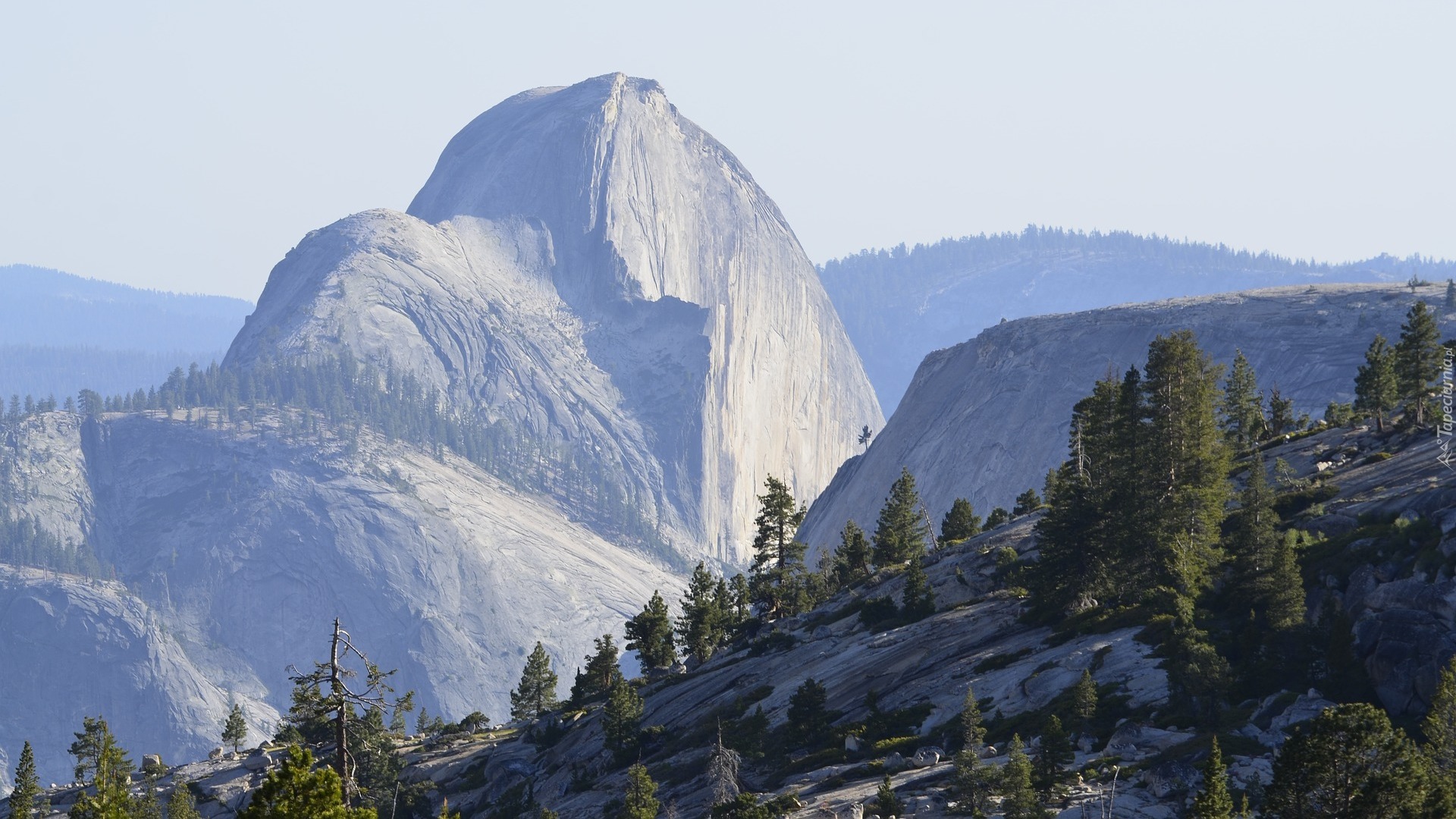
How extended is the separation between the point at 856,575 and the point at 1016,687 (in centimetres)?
4551

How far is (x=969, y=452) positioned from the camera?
195000mm

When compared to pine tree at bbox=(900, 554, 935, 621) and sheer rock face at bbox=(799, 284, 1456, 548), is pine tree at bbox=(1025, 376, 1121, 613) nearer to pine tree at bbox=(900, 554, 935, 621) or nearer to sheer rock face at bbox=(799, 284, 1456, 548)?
pine tree at bbox=(900, 554, 935, 621)

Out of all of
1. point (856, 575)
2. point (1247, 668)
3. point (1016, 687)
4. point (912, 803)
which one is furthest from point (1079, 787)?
point (856, 575)

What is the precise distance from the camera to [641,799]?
200 feet

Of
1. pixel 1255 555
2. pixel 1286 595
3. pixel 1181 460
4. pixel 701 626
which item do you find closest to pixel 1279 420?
pixel 1181 460

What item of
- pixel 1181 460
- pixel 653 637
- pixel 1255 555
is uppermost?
pixel 1181 460

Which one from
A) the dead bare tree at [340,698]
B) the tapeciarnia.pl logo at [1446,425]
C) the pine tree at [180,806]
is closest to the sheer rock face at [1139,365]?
the tapeciarnia.pl logo at [1446,425]

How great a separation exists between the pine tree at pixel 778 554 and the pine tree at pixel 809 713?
3414 cm

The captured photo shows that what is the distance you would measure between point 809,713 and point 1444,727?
3649cm

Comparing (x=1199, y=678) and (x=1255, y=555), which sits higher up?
(x=1255, y=555)

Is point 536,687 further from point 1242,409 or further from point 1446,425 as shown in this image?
point 1446,425

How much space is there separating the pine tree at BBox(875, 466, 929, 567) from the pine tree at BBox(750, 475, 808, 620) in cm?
629

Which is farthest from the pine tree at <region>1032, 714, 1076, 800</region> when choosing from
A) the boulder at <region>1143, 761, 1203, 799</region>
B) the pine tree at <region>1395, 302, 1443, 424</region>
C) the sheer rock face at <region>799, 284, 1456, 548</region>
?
the sheer rock face at <region>799, 284, 1456, 548</region>

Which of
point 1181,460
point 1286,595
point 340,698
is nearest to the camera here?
point 340,698
